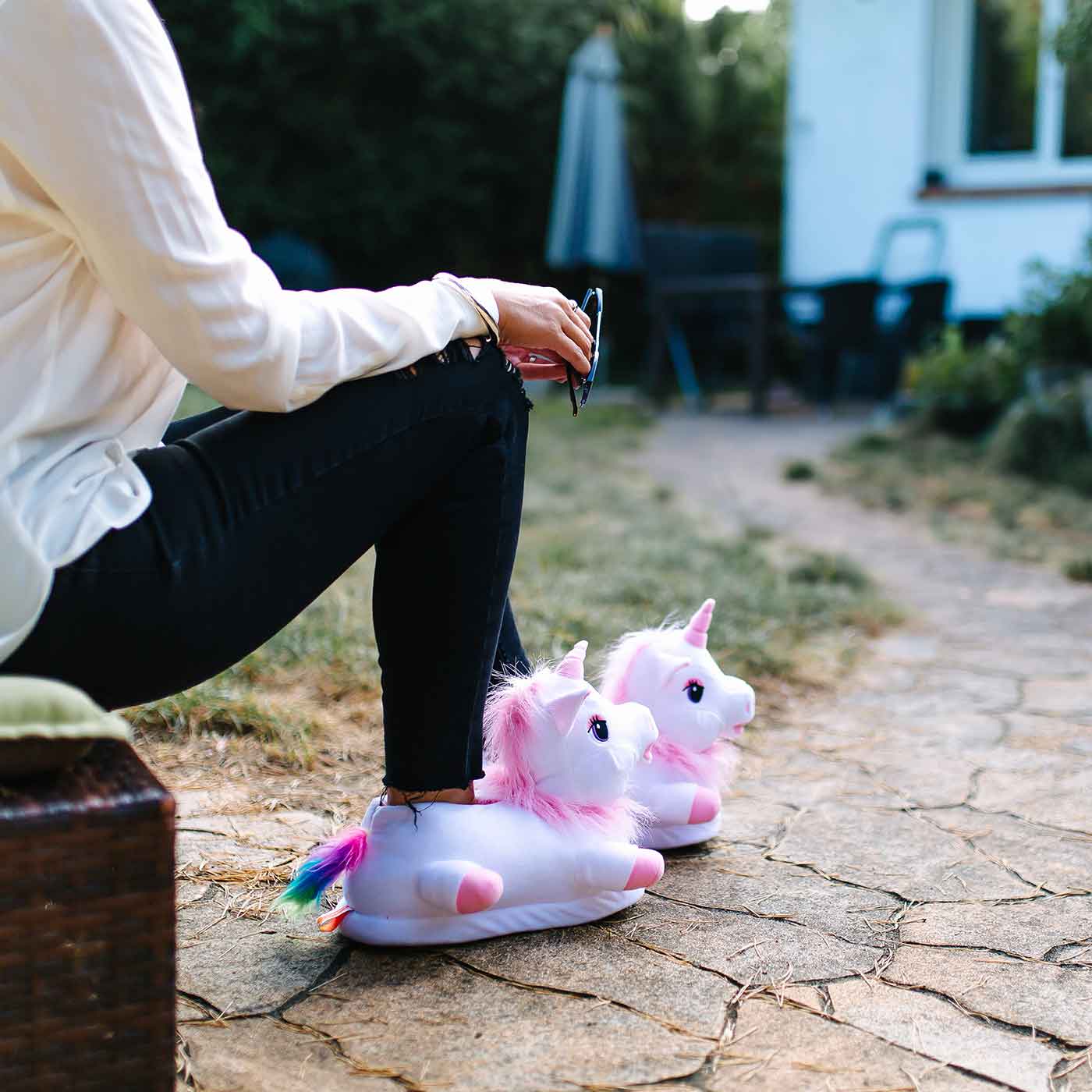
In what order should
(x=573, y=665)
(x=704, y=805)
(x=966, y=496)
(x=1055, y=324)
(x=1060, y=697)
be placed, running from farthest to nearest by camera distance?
(x=1055, y=324)
(x=966, y=496)
(x=1060, y=697)
(x=704, y=805)
(x=573, y=665)

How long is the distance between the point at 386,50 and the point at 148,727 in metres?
7.14

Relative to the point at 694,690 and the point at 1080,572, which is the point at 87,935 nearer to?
the point at 694,690

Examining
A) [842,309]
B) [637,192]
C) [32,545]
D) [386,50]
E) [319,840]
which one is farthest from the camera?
[637,192]

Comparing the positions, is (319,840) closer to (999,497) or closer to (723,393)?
(999,497)

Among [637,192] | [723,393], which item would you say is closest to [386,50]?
[637,192]

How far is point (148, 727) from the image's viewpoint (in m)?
2.03

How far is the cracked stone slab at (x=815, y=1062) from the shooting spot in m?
1.14

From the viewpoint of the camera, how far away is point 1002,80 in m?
7.72

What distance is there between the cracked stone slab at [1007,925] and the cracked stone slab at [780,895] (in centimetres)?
4

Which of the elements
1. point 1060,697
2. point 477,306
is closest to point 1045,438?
point 1060,697

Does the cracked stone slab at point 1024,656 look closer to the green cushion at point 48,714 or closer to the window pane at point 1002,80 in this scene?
the green cushion at point 48,714

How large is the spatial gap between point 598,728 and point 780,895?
308 millimetres

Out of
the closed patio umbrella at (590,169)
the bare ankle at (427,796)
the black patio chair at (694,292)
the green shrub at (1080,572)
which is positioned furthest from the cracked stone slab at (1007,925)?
the closed patio umbrella at (590,169)

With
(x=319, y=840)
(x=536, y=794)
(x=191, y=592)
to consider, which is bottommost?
(x=319, y=840)
